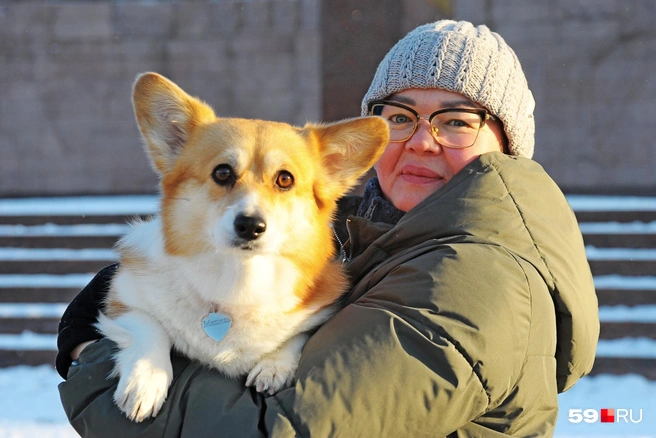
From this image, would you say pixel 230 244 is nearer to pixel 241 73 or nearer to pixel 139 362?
pixel 139 362

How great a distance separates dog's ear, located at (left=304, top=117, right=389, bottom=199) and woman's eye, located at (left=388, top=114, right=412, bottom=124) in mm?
155

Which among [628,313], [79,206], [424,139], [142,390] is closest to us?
[142,390]

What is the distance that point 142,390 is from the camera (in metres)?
1.57

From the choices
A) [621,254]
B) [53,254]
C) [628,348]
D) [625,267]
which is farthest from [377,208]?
[53,254]

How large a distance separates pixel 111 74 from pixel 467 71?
Answer: 623 centimetres

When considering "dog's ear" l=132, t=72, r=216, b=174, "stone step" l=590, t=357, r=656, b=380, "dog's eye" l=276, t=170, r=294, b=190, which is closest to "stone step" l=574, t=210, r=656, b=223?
"stone step" l=590, t=357, r=656, b=380

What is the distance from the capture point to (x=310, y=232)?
2.04m

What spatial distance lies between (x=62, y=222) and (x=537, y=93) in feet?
16.2

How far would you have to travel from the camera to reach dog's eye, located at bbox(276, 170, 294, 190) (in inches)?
79.4

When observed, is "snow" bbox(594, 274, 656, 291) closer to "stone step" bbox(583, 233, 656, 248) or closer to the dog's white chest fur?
"stone step" bbox(583, 233, 656, 248)

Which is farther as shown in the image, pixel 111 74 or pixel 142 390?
pixel 111 74

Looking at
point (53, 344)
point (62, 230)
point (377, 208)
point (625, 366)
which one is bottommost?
point (53, 344)

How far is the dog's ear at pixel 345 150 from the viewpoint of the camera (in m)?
2.09

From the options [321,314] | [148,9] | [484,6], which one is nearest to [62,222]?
[148,9]
